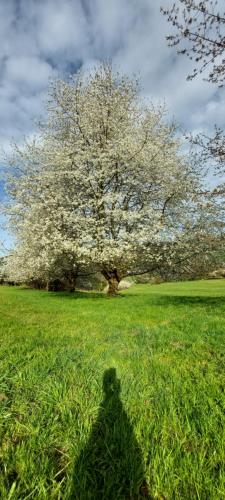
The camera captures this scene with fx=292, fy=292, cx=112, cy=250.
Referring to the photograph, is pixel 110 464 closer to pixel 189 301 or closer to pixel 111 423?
pixel 111 423

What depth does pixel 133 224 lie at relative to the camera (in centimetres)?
1841

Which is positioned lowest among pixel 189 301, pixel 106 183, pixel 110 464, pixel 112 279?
pixel 110 464

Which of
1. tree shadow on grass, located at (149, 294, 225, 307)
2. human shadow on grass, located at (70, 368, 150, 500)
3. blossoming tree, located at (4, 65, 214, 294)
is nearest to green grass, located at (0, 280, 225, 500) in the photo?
human shadow on grass, located at (70, 368, 150, 500)

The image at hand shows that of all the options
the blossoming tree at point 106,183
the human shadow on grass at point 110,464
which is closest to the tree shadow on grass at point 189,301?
the blossoming tree at point 106,183

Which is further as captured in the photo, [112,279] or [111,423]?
[112,279]

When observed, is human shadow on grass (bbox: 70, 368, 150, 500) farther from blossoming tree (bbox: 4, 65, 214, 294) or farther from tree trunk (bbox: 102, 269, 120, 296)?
tree trunk (bbox: 102, 269, 120, 296)

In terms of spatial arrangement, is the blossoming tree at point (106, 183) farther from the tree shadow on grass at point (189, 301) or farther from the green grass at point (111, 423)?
the green grass at point (111, 423)

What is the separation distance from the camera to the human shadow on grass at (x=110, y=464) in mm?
2027

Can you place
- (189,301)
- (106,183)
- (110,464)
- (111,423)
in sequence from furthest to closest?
1. (106,183)
2. (189,301)
3. (111,423)
4. (110,464)

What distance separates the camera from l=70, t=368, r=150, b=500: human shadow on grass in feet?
6.65

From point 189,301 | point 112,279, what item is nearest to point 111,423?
point 189,301

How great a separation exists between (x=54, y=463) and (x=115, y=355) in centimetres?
285

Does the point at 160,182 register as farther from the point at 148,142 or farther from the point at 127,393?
the point at 127,393

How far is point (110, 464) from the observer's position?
2.25m
